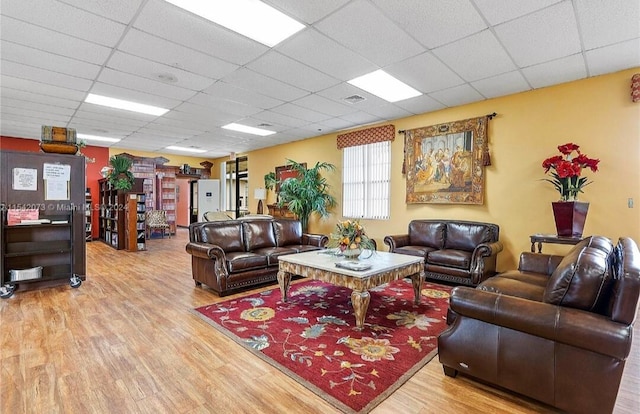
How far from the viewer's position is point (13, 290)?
402 centimetres

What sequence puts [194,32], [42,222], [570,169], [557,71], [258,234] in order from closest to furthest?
[194,32]
[570,169]
[557,71]
[42,222]
[258,234]

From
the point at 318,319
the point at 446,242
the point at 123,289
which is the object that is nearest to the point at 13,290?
the point at 123,289

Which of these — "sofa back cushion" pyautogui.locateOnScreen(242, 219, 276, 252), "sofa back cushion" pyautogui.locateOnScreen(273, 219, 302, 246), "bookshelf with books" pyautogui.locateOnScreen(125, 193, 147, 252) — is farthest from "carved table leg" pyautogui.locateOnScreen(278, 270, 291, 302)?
"bookshelf with books" pyautogui.locateOnScreen(125, 193, 147, 252)

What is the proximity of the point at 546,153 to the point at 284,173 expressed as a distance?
5950 mm

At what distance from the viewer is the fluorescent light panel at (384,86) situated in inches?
162

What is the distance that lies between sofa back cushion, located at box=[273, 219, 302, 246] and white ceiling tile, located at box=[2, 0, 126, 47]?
3.29m

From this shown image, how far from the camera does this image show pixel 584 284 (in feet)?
5.75

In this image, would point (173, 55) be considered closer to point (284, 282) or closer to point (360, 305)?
point (284, 282)

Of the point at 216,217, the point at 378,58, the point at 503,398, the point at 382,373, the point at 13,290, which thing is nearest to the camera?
the point at 503,398

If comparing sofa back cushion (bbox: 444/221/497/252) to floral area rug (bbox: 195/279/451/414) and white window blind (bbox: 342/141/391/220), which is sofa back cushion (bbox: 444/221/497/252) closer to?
floral area rug (bbox: 195/279/451/414)

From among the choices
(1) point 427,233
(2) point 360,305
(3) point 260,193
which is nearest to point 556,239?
(1) point 427,233

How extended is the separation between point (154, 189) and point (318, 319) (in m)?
9.04

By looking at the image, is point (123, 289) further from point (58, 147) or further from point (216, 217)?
point (216, 217)

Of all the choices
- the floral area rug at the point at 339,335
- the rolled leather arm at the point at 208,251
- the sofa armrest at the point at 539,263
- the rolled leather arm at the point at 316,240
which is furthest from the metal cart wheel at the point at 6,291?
the sofa armrest at the point at 539,263
